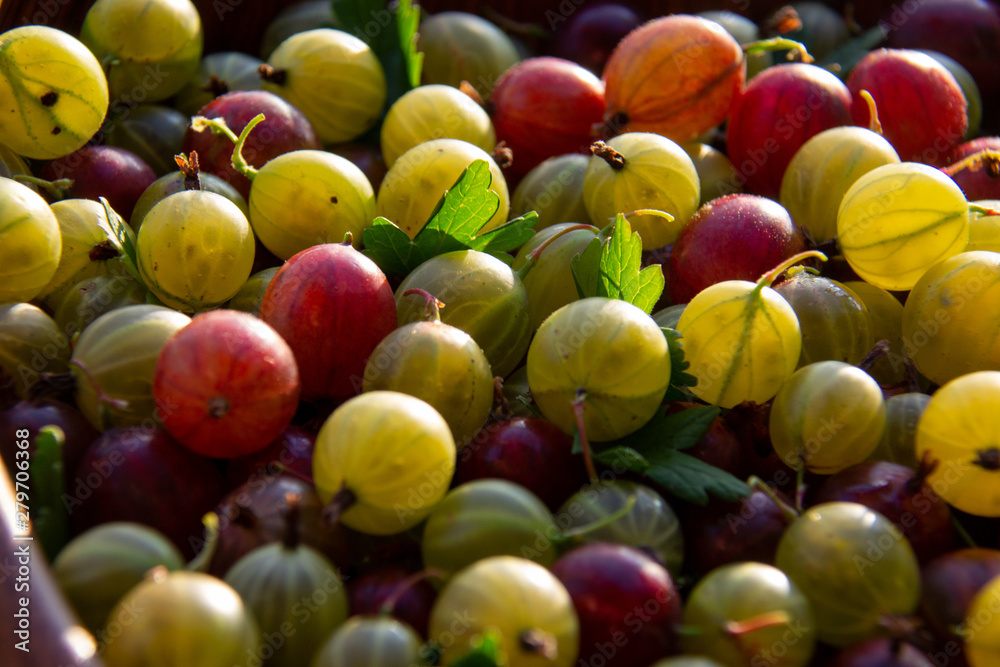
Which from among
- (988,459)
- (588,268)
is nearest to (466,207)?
(588,268)

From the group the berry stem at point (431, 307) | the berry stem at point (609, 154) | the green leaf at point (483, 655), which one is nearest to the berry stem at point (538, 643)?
the green leaf at point (483, 655)

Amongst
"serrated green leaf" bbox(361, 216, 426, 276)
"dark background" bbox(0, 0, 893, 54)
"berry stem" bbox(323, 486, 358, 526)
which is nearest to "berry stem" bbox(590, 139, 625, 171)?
"serrated green leaf" bbox(361, 216, 426, 276)

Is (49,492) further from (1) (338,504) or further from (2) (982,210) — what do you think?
(2) (982,210)

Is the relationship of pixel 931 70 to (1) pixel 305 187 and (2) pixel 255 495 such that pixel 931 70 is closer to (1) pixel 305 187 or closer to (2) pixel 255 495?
(1) pixel 305 187

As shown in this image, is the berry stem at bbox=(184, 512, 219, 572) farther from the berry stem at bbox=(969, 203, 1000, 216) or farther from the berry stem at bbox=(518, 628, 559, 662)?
the berry stem at bbox=(969, 203, 1000, 216)

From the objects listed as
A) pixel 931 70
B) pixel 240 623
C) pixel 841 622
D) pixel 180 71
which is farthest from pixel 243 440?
pixel 931 70

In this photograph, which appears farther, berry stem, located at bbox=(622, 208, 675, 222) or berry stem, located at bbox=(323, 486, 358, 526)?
berry stem, located at bbox=(622, 208, 675, 222)
